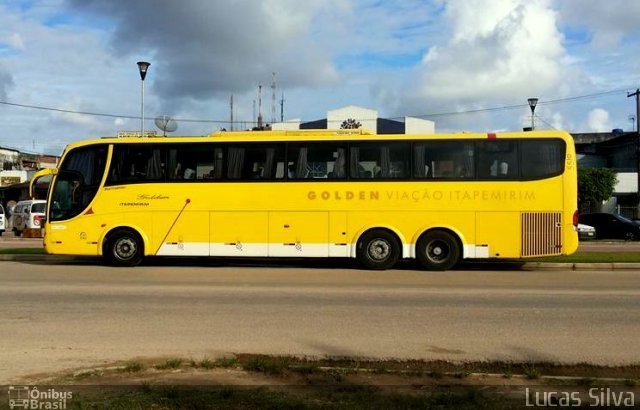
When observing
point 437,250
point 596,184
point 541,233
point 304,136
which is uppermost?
point 596,184

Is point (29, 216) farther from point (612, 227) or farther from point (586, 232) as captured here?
point (612, 227)

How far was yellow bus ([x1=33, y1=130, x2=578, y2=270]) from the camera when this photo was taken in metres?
14.7

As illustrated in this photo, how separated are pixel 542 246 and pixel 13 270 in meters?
12.8

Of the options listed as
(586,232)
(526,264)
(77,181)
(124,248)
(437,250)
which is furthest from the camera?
(586,232)

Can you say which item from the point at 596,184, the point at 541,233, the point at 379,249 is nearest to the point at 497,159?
the point at 541,233

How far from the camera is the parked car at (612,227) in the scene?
2940 centimetres

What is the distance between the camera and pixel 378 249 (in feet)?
49.4

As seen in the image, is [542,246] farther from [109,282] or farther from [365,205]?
[109,282]

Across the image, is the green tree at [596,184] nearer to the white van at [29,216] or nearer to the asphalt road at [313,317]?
the asphalt road at [313,317]

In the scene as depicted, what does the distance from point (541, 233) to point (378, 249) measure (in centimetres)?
395

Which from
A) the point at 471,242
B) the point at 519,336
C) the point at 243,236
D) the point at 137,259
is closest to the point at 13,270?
the point at 137,259

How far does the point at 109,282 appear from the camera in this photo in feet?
40.2

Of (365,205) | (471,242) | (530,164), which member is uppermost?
(530,164)

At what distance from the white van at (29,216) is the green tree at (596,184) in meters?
34.2
